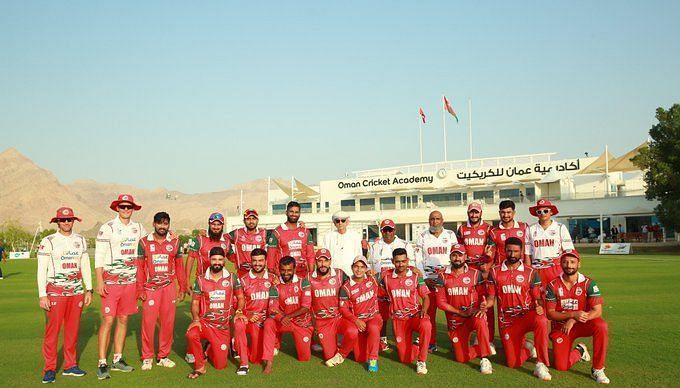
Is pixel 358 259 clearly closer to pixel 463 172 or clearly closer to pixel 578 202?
pixel 578 202

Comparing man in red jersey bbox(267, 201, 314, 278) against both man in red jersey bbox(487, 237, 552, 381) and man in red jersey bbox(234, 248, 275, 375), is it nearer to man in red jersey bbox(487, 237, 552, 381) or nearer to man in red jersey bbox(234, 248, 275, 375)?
man in red jersey bbox(234, 248, 275, 375)

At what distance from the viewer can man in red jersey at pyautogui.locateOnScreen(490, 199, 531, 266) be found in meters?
8.34

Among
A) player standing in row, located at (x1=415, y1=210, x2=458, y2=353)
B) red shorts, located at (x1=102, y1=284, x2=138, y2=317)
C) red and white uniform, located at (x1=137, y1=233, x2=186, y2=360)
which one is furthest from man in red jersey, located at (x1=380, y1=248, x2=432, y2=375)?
red shorts, located at (x1=102, y1=284, x2=138, y2=317)

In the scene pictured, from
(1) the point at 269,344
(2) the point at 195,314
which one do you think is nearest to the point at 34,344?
(2) the point at 195,314

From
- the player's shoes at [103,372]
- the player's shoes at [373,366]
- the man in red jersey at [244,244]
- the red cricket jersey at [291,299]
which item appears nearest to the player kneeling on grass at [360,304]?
the player's shoes at [373,366]

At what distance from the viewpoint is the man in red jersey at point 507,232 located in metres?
8.34

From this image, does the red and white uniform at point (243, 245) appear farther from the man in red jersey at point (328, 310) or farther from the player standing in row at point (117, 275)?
the player standing in row at point (117, 275)

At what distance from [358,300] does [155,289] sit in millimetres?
2673

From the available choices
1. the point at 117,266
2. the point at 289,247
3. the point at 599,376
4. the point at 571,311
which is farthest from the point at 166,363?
the point at 599,376

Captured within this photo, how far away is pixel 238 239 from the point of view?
353 inches

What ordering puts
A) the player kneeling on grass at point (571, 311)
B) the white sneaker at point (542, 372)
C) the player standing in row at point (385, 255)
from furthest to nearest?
the player standing in row at point (385, 255) → the player kneeling on grass at point (571, 311) → the white sneaker at point (542, 372)

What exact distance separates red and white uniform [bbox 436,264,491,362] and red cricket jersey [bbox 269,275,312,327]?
1.78 metres

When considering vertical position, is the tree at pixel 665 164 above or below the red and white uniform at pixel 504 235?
above

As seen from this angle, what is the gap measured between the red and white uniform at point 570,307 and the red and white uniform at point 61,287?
19.0 ft
